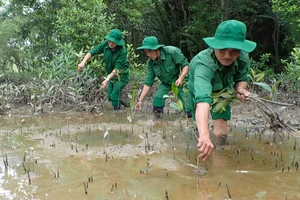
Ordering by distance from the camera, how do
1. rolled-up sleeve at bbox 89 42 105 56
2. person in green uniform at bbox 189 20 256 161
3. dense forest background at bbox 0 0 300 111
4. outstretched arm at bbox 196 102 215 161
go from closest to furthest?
outstretched arm at bbox 196 102 215 161 < person in green uniform at bbox 189 20 256 161 < rolled-up sleeve at bbox 89 42 105 56 < dense forest background at bbox 0 0 300 111

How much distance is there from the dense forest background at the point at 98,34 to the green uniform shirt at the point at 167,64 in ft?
4.87

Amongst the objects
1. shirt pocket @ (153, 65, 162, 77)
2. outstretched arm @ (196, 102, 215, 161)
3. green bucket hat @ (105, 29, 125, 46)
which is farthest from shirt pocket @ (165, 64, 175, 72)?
outstretched arm @ (196, 102, 215, 161)

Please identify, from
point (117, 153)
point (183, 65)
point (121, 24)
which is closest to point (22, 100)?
point (183, 65)

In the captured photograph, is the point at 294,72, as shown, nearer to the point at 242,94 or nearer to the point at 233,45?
the point at 242,94

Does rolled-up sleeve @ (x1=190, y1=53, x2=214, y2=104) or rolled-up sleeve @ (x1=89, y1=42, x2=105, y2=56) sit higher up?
rolled-up sleeve @ (x1=89, y1=42, x2=105, y2=56)

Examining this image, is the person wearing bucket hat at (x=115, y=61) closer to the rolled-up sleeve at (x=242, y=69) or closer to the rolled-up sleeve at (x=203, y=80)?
the rolled-up sleeve at (x=242, y=69)

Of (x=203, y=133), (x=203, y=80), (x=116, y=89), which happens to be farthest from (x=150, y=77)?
(x=203, y=133)

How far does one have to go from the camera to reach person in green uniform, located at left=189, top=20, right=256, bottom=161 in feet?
8.52

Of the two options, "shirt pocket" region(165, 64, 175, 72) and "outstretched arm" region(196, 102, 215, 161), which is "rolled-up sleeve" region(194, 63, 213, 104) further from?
"shirt pocket" region(165, 64, 175, 72)

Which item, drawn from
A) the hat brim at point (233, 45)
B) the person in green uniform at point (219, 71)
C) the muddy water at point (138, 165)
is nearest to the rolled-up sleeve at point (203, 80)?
the person in green uniform at point (219, 71)

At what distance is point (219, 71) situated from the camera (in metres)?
3.52

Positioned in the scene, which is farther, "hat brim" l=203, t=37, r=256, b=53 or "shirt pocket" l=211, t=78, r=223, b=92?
"shirt pocket" l=211, t=78, r=223, b=92

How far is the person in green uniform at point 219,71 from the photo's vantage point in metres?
2.60

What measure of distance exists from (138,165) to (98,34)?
Result: 4719mm
